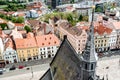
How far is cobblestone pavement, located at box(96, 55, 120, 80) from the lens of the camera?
212 feet

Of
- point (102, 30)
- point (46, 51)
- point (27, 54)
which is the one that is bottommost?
point (27, 54)

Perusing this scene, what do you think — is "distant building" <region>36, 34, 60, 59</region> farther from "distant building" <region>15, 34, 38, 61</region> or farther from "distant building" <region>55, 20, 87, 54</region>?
"distant building" <region>55, 20, 87, 54</region>

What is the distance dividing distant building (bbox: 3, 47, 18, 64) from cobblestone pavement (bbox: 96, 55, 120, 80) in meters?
28.9

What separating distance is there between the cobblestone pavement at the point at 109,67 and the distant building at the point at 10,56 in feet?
94.8

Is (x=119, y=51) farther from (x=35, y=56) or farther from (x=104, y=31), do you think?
(x=35, y=56)

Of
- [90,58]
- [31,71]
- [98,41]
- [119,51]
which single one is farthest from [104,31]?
[90,58]

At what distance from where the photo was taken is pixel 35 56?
7625 centimetres

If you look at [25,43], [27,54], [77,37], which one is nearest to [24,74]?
[27,54]

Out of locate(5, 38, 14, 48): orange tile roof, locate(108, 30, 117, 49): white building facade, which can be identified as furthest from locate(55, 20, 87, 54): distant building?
locate(5, 38, 14, 48): orange tile roof

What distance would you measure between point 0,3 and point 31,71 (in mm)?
127715

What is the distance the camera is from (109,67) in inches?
2739

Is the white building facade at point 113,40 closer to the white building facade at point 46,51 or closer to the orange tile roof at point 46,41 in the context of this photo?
the orange tile roof at point 46,41

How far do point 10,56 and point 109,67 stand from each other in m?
34.3

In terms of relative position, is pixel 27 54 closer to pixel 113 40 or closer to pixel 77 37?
pixel 77 37
